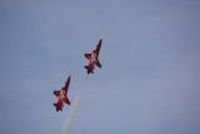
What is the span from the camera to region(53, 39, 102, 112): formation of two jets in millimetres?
122062

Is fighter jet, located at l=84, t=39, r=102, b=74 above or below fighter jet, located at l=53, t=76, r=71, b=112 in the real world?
above

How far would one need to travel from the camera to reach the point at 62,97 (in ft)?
408

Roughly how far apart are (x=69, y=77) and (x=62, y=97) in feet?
21.3

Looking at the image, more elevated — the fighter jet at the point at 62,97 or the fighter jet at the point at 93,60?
the fighter jet at the point at 93,60

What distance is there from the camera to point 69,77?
12538cm

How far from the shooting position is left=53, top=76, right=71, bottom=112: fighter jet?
12388 cm

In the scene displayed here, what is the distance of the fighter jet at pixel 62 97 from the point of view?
124m

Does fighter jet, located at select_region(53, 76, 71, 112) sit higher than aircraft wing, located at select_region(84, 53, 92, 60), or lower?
lower

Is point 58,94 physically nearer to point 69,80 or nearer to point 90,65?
point 69,80

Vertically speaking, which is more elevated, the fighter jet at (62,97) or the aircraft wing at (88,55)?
the aircraft wing at (88,55)

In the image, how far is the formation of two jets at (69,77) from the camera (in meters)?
122

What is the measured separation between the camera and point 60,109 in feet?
407

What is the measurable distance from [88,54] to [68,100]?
15.4 metres

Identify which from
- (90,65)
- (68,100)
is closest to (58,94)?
(68,100)
